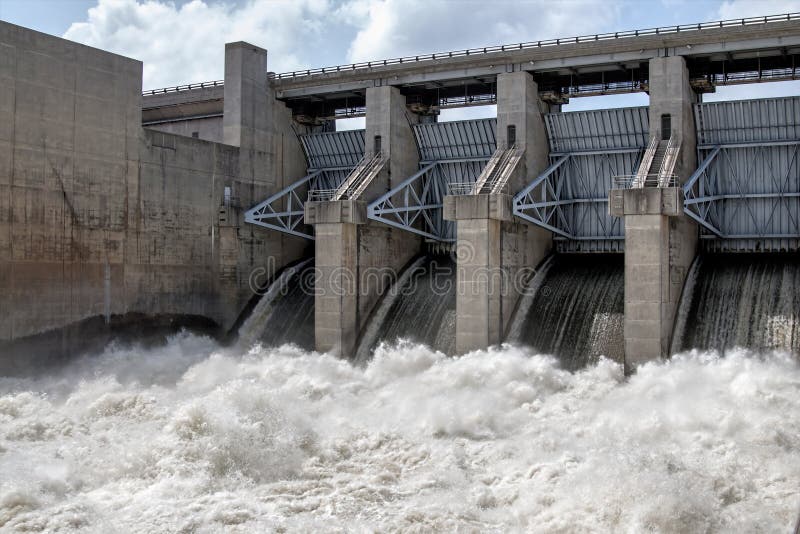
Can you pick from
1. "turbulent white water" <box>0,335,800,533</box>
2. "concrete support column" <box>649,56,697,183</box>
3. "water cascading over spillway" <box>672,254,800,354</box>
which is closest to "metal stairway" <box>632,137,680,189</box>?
"concrete support column" <box>649,56,697,183</box>

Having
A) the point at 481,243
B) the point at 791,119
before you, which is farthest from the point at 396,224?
the point at 791,119

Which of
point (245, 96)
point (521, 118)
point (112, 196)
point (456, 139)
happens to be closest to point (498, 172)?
point (521, 118)

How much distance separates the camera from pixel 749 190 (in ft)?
86.6

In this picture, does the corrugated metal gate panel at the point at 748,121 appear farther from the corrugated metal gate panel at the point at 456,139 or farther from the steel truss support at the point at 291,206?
the steel truss support at the point at 291,206

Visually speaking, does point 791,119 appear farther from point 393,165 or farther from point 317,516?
point 317,516

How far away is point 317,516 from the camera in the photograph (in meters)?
14.9

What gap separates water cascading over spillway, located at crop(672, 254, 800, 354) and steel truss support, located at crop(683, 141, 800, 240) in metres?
1.14

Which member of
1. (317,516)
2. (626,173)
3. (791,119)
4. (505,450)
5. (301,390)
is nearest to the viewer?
(317,516)

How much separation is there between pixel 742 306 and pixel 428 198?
12.1m

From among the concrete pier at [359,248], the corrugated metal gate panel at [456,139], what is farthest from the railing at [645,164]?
the concrete pier at [359,248]

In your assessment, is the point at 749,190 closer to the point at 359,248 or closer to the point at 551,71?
the point at 551,71

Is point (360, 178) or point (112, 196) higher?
point (360, 178)

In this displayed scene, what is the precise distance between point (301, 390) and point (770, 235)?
1492cm

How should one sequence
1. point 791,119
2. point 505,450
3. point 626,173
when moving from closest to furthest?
point 505,450 < point 791,119 < point 626,173
